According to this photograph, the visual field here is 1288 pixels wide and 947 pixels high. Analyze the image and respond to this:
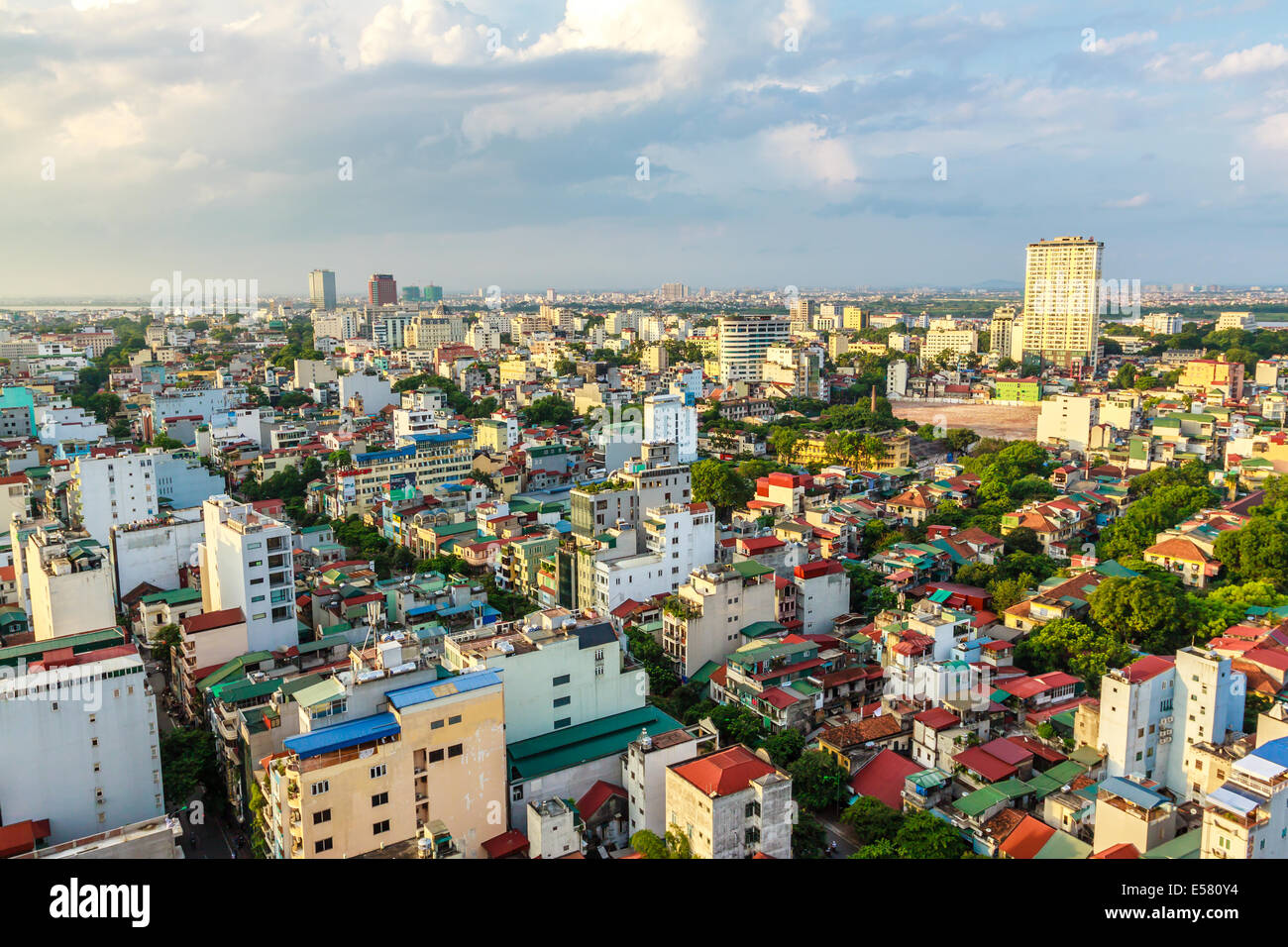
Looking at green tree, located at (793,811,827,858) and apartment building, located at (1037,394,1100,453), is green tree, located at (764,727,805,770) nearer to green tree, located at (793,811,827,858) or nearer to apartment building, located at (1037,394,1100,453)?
green tree, located at (793,811,827,858)

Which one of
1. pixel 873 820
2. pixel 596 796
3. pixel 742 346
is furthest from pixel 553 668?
pixel 742 346

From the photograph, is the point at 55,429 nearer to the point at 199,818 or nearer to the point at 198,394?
the point at 198,394

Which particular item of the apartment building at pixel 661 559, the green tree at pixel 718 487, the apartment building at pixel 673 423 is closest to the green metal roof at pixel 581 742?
the apartment building at pixel 661 559

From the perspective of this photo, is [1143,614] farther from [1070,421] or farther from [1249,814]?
[1070,421]

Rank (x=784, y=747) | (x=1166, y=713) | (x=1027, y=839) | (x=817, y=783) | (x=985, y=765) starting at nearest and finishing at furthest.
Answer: (x=1027, y=839) → (x=817, y=783) → (x=985, y=765) → (x=1166, y=713) → (x=784, y=747)

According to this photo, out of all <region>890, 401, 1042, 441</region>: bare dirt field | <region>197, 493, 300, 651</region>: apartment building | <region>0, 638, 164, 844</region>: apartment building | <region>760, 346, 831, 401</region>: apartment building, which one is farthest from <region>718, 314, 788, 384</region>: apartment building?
<region>0, 638, 164, 844</region>: apartment building

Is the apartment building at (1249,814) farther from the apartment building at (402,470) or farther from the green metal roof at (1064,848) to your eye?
the apartment building at (402,470)
